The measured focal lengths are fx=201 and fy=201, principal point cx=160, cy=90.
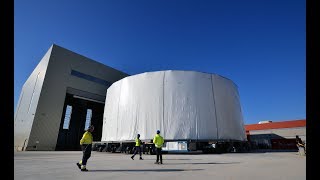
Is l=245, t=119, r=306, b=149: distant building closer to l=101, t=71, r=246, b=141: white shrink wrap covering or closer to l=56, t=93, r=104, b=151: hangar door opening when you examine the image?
l=101, t=71, r=246, b=141: white shrink wrap covering

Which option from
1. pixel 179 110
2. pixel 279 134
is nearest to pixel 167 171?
pixel 179 110

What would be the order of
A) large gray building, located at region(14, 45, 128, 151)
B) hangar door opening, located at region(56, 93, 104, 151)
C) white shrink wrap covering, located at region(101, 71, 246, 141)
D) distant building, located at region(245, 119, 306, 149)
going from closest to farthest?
white shrink wrap covering, located at region(101, 71, 246, 141), large gray building, located at region(14, 45, 128, 151), hangar door opening, located at region(56, 93, 104, 151), distant building, located at region(245, 119, 306, 149)

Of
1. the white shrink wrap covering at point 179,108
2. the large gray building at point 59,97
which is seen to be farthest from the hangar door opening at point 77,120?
the white shrink wrap covering at point 179,108

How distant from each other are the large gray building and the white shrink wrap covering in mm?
10658

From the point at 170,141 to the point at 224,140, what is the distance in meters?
5.09

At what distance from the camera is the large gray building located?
26.8 meters

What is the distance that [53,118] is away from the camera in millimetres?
28047

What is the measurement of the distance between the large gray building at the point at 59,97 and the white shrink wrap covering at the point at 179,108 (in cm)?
1066

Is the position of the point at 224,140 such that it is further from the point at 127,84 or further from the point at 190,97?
the point at 127,84

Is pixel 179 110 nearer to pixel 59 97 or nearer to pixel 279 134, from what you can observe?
pixel 59 97

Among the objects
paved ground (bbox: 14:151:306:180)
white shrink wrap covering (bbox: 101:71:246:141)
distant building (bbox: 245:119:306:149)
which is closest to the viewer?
paved ground (bbox: 14:151:306:180)

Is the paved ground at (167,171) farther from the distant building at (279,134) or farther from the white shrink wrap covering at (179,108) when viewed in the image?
the distant building at (279,134)

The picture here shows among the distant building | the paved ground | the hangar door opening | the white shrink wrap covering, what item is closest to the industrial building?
the white shrink wrap covering
